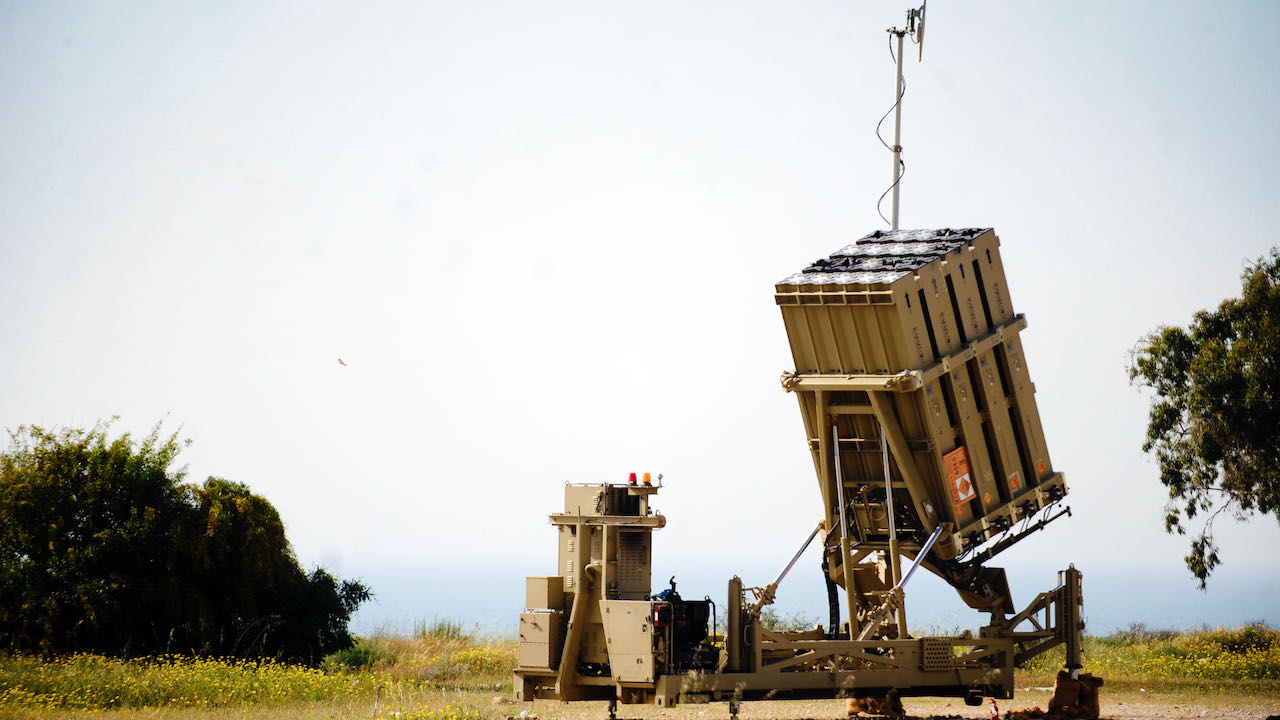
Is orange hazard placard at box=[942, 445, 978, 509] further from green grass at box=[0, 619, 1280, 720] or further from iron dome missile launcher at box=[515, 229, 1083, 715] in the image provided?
green grass at box=[0, 619, 1280, 720]

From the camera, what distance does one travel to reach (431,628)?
23016 millimetres

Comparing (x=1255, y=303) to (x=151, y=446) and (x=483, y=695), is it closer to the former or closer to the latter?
(x=483, y=695)

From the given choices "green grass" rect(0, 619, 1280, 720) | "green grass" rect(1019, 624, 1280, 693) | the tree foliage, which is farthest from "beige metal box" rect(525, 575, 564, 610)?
"green grass" rect(1019, 624, 1280, 693)

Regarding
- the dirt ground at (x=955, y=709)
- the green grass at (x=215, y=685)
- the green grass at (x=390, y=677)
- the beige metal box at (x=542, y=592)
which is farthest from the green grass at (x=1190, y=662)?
the green grass at (x=215, y=685)

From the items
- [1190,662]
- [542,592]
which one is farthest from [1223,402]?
[542,592]

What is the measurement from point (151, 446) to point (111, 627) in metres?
2.85

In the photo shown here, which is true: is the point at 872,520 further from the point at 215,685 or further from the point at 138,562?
the point at 138,562

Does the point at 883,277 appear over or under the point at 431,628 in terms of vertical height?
over

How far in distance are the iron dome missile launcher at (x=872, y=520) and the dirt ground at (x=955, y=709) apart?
1.02 metres

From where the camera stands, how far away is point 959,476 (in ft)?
46.6

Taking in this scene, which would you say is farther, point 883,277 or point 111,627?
point 111,627

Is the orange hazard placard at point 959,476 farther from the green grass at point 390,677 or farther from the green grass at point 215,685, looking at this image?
the green grass at point 215,685

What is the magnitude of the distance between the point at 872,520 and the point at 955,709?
329cm

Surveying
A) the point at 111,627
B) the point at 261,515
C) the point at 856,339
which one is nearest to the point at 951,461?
the point at 856,339
